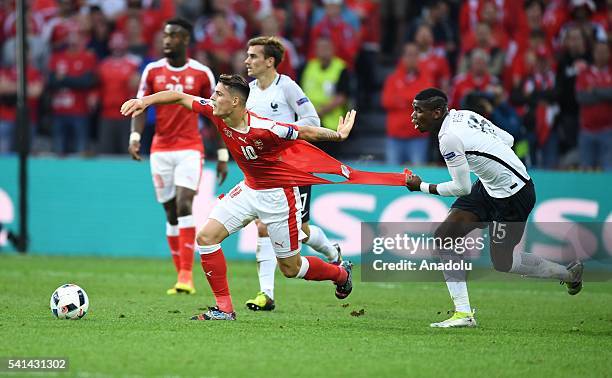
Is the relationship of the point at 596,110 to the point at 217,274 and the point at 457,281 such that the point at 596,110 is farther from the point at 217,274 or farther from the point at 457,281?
the point at 217,274

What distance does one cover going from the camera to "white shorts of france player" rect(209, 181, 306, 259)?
9.99 m

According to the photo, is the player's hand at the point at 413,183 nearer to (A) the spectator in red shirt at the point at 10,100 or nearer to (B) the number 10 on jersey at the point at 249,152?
(B) the number 10 on jersey at the point at 249,152

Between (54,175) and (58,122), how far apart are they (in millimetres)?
2061

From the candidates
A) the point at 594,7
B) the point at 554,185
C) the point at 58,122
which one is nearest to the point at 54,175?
the point at 58,122

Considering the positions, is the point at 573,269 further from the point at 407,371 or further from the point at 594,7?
the point at 594,7

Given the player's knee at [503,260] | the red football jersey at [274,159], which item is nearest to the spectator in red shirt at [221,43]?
the red football jersey at [274,159]

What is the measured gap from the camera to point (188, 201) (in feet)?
42.0

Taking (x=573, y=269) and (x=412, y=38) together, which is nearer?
(x=573, y=269)

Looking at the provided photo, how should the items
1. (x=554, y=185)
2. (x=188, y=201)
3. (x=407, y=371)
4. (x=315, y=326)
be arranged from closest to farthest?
1. (x=407, y=371)
2. (x=315, y=326)
3. (x=188, y=201)
4. (x=554, y=185)

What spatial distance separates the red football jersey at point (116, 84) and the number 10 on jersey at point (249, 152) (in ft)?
30.0

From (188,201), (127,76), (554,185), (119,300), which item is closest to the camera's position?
(119,300)

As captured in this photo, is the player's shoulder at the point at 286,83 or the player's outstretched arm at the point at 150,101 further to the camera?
the player's shoulder at the point at 286,83

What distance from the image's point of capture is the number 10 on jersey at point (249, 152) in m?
9.82

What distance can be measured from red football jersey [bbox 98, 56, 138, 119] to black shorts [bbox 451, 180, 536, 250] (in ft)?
31.9
